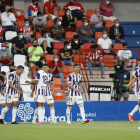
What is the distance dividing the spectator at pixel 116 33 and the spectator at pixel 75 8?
190cm

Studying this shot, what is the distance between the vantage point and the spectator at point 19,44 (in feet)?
69.2

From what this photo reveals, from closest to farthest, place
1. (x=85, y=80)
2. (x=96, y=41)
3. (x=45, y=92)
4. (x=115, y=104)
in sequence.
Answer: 1. (x=45, y=92)
2. (x=115, y=104)
3. (x=85, y=80)
4. (x=96, y=41)

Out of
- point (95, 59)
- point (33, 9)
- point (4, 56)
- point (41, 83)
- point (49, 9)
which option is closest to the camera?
point (41, 83)

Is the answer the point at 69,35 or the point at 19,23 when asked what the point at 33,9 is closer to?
the point at 19,23

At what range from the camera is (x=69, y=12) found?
23.1m

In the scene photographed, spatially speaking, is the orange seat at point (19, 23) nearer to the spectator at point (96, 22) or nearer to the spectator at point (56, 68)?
the spectator at point (96, 22)

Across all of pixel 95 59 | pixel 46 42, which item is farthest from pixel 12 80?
pixel 46 42

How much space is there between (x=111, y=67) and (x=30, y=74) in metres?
3.57

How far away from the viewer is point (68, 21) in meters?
23.3

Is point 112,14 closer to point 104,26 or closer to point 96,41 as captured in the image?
point 104,26

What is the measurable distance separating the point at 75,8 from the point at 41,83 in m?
9.27

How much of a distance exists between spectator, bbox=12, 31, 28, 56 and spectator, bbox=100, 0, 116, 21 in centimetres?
506

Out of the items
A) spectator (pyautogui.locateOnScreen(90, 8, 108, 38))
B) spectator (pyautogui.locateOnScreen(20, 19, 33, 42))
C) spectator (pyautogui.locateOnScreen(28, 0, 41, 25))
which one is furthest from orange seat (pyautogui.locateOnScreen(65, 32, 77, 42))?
spectator (pyautogui.locateOnScreen(28, 0, 41, 25))

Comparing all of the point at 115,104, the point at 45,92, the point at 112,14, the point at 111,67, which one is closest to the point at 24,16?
the point at 112,14
